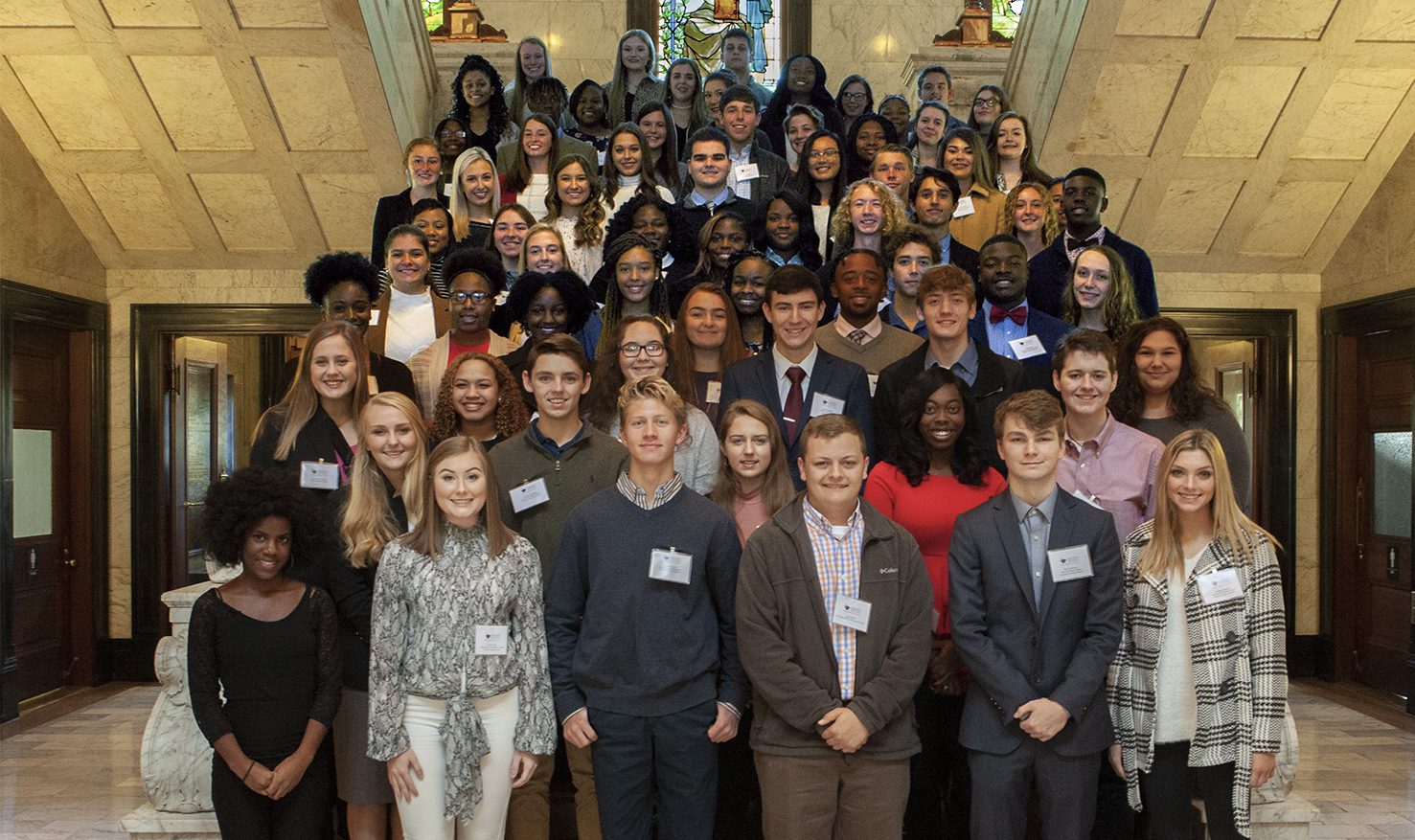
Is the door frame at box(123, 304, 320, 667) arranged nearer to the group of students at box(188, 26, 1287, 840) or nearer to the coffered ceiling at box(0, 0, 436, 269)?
the coffered ceiling at box(0, 0, 436, 269)

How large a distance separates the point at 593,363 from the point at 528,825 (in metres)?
1.84

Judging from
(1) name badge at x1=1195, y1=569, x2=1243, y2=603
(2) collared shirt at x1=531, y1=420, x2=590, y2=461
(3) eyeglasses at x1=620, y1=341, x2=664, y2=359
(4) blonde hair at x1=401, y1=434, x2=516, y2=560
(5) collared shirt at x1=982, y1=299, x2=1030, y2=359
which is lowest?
(1) name badge at x1=1195, y1=569, x2=1243, y2=603

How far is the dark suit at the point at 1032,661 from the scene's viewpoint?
10.9ft

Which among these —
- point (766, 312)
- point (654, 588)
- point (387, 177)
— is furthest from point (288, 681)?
point (387, 177)

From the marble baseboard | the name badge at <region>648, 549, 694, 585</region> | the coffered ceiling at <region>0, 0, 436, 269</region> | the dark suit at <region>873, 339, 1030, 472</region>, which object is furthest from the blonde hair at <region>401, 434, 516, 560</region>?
the coffered ceiling at <region>0, 0, 436, 269</region>

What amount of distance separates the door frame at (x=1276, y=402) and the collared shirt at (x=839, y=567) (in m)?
5.83

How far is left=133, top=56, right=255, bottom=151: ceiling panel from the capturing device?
7039mm

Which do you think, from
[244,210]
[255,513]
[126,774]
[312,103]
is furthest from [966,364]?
[244,210]

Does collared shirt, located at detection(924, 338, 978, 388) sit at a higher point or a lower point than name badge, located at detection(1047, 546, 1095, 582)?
higher

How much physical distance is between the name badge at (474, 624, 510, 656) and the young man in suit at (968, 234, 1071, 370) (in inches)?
102

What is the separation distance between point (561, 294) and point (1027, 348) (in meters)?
1.98

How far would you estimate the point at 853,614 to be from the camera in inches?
130

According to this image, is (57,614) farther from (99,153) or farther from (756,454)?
(756,454)

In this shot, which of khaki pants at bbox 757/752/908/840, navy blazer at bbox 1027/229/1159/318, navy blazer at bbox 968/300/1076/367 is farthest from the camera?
navy blazer at bbox 1027/229/1159/318
